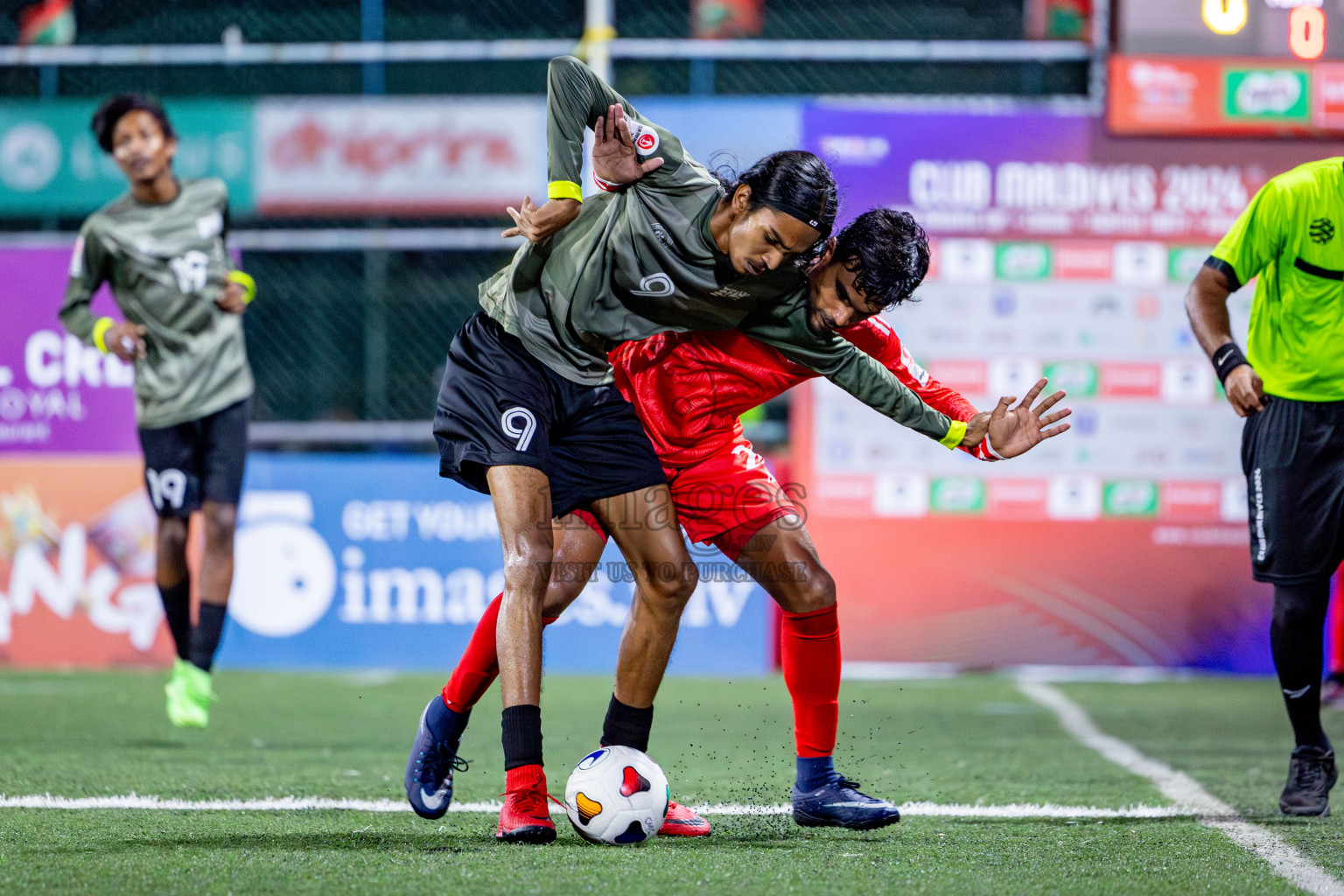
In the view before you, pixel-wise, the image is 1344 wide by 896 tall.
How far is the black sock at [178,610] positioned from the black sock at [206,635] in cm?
11

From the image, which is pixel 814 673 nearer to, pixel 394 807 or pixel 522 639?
pixel 522 639

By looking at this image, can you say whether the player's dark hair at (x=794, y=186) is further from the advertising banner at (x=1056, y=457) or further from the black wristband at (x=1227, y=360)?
the advertising banner at (x=1056, y=457)

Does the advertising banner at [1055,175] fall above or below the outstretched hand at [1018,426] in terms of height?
above

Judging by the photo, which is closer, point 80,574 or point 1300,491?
point 1300,491

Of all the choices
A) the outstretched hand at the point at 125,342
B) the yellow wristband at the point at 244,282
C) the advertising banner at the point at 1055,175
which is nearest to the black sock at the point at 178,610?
the outstretched hand at the point at 125,342

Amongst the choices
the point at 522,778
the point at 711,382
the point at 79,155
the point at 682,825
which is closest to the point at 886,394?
the point at 711,382

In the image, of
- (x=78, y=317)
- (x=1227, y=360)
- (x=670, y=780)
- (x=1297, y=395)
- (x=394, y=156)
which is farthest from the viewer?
(x=394, y=156)

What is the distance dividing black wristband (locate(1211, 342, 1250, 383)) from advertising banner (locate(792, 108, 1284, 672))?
402 centimetres

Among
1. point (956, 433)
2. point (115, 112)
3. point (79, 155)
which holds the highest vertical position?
point (79, 155)

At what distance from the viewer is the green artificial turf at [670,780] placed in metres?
2.86

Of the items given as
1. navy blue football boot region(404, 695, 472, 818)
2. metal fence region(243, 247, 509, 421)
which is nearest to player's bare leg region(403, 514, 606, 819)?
navy blue football boot region(404, 695, 472, 818)

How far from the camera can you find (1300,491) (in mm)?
3910

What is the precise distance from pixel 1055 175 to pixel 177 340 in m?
4.70

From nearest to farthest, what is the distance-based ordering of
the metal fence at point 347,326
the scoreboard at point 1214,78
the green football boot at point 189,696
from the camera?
the green football boot at point 189,696 → the scoreboard at point 1214,78 → the metal fence at point 347,326
